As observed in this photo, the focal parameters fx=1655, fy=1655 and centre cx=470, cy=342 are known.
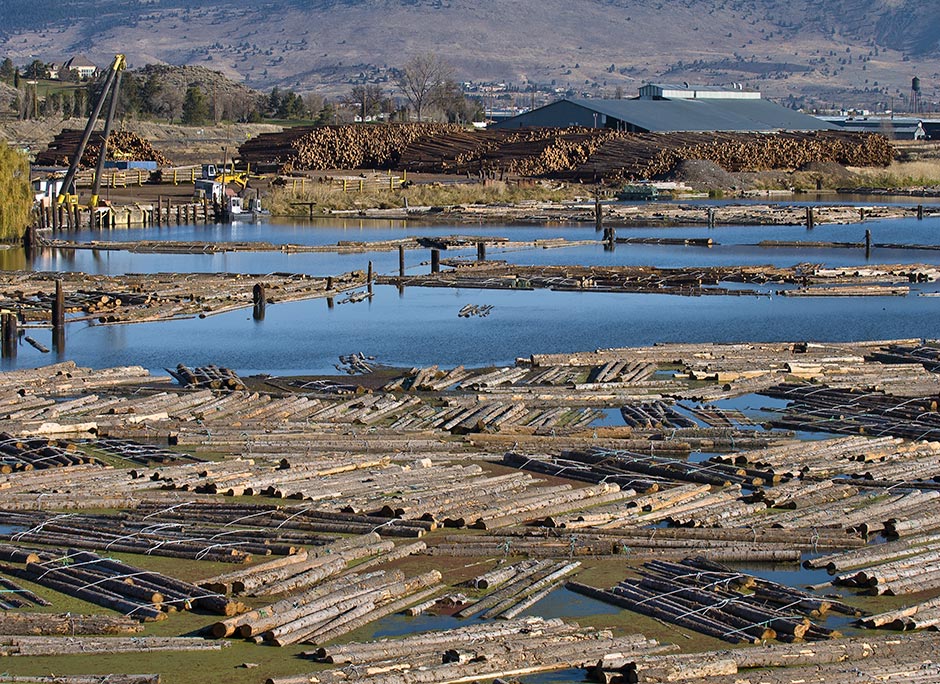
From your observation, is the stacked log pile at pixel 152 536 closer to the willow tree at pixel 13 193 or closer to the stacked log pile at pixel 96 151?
the willow tree at pixel 13 193

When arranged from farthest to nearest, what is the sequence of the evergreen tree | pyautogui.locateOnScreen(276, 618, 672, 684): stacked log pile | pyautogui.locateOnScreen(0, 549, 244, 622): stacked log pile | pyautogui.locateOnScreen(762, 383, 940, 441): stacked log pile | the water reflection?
the evergreen tree → the water reflection → pyautogui.locateOnScreen(762, 383, 940, 441): stacked log pile → pyautogui.locateOnScreen(0, 549, 244, 622): stacked log pile → pyautogui.locateOnScreen(276, 618, 672, 684): stacked log pile

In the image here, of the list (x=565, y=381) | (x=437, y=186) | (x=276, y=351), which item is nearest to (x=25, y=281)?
(x=276, y=351)

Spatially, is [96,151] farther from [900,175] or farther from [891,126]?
[891,126]

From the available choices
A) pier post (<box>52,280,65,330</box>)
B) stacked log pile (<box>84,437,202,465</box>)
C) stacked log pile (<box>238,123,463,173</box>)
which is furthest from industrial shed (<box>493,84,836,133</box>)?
stacked log pile (<box>84,437,202,465</box>)

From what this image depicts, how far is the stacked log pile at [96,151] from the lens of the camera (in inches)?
3409

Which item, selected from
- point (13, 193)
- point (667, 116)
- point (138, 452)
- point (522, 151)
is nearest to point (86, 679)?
point (138, 452)

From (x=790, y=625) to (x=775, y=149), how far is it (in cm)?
8958

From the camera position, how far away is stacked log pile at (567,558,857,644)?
15.4 m

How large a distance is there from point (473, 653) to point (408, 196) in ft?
221

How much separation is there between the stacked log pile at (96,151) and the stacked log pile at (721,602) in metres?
73.0

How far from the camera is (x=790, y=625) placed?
50.4 feet

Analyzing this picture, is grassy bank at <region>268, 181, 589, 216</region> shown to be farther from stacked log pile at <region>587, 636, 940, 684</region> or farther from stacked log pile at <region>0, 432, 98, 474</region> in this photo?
stacked log pile at <region>587, 636, 940, 684</region>

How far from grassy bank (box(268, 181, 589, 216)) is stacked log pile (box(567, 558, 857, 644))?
60.5 meters

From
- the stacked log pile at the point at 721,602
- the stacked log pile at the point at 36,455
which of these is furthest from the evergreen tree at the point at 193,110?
the stacked log pile at the point at 721,602
